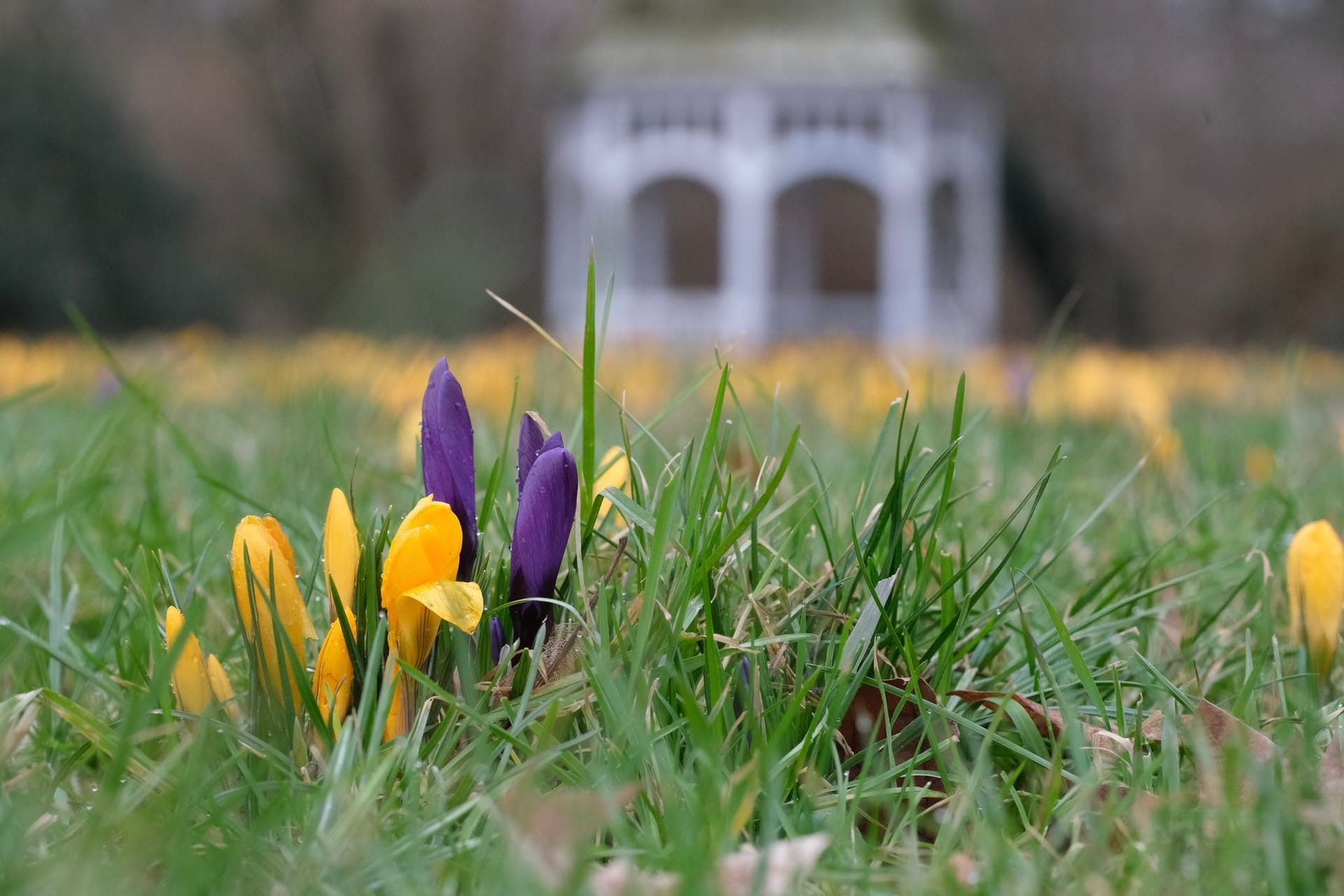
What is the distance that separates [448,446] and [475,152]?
16718 mm

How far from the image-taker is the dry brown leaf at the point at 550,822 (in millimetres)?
663

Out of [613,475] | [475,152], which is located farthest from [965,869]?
[475,152]

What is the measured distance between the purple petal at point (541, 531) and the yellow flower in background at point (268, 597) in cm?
15

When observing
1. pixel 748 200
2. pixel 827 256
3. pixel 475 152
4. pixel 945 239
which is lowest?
pixel 827 256

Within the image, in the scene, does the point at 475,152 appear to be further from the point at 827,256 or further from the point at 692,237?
the point at 827,256

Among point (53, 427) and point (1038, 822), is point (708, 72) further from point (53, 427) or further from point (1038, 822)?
point (1038, 822)

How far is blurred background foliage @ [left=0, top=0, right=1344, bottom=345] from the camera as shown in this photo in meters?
11.4

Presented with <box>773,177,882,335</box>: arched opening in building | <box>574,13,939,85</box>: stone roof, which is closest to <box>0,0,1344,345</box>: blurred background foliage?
<box>574,13,939,85</box>: stone roof

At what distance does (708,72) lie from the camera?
471 inches

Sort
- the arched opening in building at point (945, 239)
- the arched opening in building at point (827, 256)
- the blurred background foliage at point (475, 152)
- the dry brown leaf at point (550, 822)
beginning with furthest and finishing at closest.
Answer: the arched opening in building at point (945, 239) → the arched opening in building at point (827, 256) → the blurred background foliage at point (475, 152) → the dry brown leaf at point (550, 822)

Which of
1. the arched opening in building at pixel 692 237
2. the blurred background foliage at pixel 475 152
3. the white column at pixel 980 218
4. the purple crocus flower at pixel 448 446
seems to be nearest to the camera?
the purple crocus flower at pixel 448 446

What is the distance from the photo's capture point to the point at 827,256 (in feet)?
63.0

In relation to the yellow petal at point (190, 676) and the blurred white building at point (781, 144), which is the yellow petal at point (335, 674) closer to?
the yellow petal at point (190, 676)

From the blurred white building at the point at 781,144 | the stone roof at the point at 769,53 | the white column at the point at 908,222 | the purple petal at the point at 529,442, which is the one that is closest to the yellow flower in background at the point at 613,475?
the purple petal at the point at 529,442
